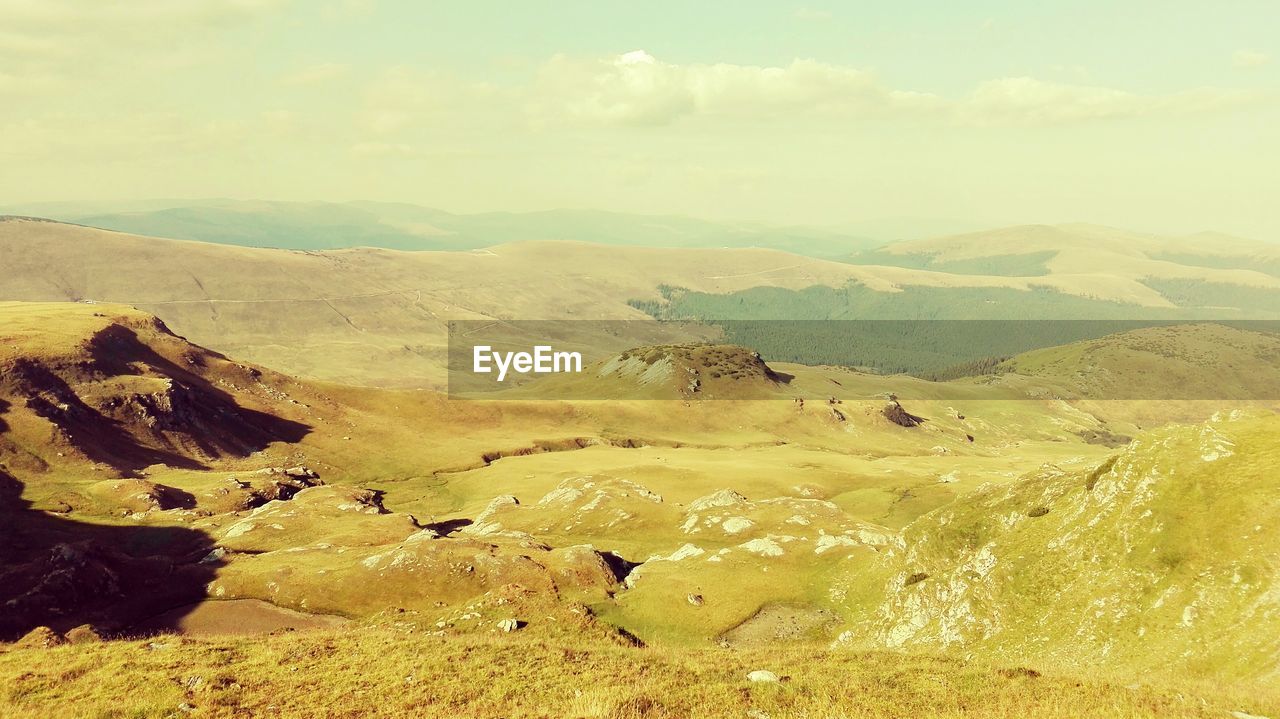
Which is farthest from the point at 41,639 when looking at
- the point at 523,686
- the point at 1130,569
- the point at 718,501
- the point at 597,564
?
the point at 718,501

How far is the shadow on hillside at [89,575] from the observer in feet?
218

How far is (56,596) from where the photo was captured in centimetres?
6800

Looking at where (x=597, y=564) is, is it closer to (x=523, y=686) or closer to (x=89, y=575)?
(x=523, y=686)

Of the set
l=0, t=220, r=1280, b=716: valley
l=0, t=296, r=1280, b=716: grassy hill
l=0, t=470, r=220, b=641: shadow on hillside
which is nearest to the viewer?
l=0, t=296, r=1280, b=716: grassy hill

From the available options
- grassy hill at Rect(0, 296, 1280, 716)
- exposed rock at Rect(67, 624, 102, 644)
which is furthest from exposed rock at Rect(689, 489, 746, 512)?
exposed rock at Rect(67, 624, 102, 644)

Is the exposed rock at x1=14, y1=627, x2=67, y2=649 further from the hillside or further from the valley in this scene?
the hillside

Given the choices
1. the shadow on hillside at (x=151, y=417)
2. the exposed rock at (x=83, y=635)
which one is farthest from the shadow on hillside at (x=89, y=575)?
the shadow on hillside at (x=151, y=417)

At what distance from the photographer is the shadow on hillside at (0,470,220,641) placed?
66312 millimetres

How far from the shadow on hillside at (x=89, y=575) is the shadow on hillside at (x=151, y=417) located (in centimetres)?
3493

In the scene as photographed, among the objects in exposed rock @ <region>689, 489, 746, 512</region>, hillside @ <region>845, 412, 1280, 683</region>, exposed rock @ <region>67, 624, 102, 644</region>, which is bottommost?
exposed rock @ <region>689, 489, 746, 512</region>

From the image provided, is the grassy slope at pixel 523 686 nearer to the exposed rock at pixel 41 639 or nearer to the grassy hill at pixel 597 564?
the grassy hill at pixel 597 564

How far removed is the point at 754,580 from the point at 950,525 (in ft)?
76.2

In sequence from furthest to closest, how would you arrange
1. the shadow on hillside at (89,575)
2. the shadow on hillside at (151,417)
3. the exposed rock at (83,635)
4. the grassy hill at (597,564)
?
the shadow on hillside at (151,417), the shadow on hillside at (89,575), the exposed rock at (83,635), the grassy hill at (597,564)

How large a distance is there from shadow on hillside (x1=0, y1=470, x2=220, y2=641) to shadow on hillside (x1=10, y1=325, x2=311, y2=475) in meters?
34.9
